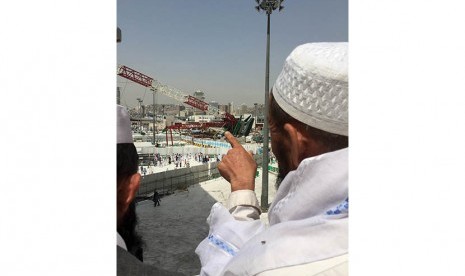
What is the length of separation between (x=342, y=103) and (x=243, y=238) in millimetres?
566

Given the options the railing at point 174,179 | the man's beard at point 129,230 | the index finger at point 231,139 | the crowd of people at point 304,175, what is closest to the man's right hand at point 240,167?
the index finger at point 231,139

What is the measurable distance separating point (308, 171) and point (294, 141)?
0.09m

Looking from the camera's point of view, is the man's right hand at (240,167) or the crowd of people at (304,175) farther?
the man's right hand at (240,167)

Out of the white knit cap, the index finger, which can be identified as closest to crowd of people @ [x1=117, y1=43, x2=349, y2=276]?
the white knit cap

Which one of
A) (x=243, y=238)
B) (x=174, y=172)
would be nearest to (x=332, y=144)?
(x=243, y=238)

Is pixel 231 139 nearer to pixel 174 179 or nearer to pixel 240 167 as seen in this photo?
pixel 240 167

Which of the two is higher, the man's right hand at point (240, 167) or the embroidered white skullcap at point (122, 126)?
the embroidered white skullcap at point (122, 126)

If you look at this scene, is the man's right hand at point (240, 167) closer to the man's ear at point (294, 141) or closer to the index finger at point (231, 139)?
the index finger at point (231, 139)

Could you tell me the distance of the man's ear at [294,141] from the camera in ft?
3.01

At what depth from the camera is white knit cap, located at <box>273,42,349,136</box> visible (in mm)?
883

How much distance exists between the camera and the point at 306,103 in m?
0.90

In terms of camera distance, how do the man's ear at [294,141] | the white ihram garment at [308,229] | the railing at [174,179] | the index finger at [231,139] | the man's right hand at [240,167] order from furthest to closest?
the railing at [174,179] → the man's right hand at [240,167] → the index finger at [231,139] → the man's ear at [294,141] → the white ihram garment at [308,229]
